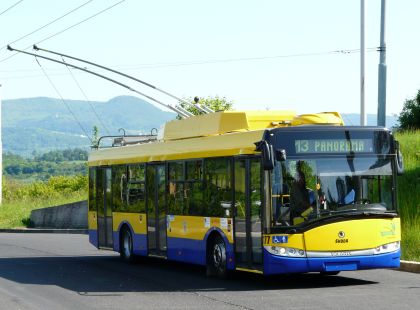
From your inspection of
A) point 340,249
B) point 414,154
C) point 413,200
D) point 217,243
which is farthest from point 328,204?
point 414,154

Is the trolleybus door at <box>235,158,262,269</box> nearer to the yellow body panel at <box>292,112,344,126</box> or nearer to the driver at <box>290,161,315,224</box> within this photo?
the driver at <box>290,161,315,224</box>

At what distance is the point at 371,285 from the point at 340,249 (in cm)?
90

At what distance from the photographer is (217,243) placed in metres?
17.5

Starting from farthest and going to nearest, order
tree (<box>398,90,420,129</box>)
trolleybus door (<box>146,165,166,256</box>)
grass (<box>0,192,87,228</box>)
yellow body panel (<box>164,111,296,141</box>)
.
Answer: grass (<box>0,192,87,228</box>) → tree (<box>398,90,420,129</box>) → trolleybus door (<box>146,165,166,256</box>) → yellow body panel (<box>164,111,296,141</box>)

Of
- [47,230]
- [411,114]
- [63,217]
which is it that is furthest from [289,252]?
[411,114]

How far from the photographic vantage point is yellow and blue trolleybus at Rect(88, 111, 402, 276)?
15602mm

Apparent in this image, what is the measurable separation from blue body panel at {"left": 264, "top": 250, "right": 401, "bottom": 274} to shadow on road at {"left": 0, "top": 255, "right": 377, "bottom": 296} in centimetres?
56

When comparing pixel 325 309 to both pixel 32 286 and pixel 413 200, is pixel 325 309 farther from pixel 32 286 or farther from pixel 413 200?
pixel 413 200

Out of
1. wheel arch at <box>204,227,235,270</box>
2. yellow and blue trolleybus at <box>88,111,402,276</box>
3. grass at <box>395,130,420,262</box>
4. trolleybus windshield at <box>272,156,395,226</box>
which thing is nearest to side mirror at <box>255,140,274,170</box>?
yellow and blue trolleybus at <box>88,111,402,276</box>

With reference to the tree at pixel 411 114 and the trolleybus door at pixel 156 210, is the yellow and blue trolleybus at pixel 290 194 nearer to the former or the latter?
the trolleybus door at pixel 156 210

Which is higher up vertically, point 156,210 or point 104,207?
point 156,210

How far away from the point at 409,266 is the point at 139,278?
4616 millimetres

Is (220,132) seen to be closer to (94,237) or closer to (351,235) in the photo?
(351,235)

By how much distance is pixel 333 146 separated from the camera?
630 inches
